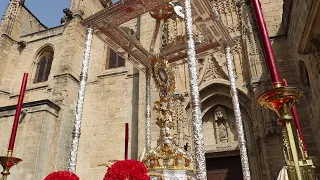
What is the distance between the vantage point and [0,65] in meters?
12.3

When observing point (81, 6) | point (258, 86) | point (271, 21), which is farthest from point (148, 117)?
point (81, 6)

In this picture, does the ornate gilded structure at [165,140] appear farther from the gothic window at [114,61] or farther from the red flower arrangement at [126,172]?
the gothic window at [114,61]

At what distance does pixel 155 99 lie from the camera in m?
8.50

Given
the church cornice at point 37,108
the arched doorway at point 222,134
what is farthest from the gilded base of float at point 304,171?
the church cornice at point 37,108

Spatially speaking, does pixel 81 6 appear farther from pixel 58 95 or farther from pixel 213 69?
pixel 213 69

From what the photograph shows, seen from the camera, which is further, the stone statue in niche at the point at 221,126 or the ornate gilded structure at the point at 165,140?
the stone statue in niche at the point at 221,126

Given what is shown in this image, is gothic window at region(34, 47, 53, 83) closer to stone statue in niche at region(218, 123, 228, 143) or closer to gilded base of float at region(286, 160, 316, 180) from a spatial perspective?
stone statue in niche at region(218, 123, 228, 143)

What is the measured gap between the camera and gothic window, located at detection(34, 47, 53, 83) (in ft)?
40.5

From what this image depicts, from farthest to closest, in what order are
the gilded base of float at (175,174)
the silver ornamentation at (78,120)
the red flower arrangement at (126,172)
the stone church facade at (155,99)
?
1. the stone church facade at (155,99)
2. the silver ornamentation at (78,120)
3. the gilded base of float at (175,174)
4. the red flower arrangement at (126,172)

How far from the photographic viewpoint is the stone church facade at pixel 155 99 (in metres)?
7.08

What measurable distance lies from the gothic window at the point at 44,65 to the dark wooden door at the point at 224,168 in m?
8.45

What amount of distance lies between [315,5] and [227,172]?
5.51 metres

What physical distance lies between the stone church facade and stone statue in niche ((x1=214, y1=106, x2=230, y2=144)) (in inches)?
1.2

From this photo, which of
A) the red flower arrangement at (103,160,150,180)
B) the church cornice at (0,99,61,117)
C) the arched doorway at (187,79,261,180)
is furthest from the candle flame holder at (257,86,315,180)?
the church cornice at (0,99,61,117)
